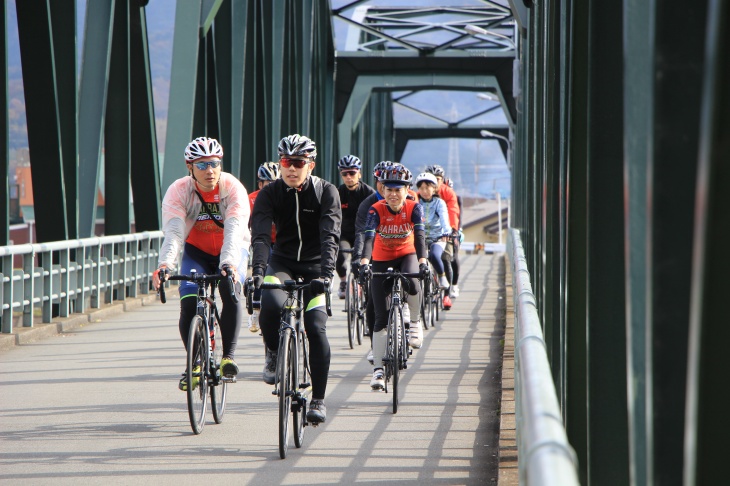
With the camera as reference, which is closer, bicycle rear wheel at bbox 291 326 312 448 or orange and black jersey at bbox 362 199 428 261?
bicycle rear wheel at bbox 291 326 312 448

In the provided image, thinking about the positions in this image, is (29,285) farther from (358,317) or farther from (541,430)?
(541,430)

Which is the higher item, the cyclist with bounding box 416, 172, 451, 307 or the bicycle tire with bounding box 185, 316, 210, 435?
the cyclist with bounding box 416, 172, 451, 307

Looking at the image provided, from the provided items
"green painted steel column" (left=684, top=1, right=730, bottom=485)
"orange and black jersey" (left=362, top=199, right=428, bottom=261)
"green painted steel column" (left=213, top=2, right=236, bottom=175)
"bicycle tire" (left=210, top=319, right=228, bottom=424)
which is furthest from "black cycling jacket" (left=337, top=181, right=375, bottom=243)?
"green painted steel column" (left=213, top=2, right=236, bottom=175)

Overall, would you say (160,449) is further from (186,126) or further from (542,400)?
(186,126)

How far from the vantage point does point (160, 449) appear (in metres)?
6.00

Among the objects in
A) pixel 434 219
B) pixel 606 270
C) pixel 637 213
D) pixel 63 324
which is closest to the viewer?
pixel 637 213

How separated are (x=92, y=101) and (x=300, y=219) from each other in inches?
333

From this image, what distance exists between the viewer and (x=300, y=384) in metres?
6.30

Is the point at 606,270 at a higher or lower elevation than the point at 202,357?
higher

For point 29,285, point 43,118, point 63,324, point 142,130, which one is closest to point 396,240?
point 29,285

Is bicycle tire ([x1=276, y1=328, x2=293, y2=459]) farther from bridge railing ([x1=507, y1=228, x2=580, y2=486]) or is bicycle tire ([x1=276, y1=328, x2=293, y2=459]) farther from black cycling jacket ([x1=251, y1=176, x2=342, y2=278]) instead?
bridge railing ([x1=507, y1=228, x2=580, y2=486])

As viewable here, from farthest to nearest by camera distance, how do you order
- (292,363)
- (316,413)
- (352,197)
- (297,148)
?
1. (352,197)
2. (297,148)
3. (316,413)
4. (292,363)

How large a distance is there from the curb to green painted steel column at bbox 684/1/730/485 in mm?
9084

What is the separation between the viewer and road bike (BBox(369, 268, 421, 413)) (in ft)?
24.3
